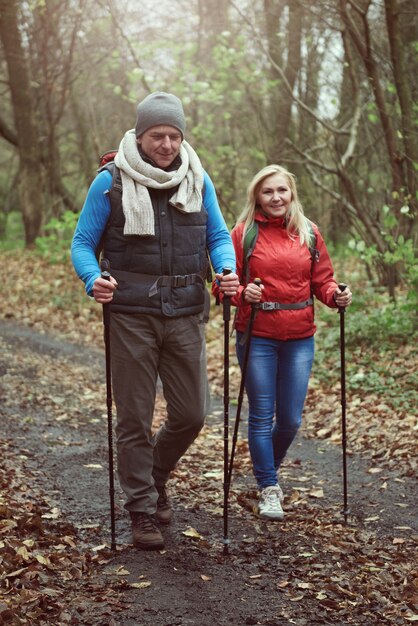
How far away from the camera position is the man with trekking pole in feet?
14.6

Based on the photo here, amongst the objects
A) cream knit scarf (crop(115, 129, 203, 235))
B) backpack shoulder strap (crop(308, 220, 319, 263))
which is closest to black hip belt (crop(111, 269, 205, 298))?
cream knit scarf (crop(115, 129, 203, 235))

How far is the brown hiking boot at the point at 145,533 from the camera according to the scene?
15.1 feet

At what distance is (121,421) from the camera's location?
4617mm

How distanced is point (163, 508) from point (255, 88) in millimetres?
13770

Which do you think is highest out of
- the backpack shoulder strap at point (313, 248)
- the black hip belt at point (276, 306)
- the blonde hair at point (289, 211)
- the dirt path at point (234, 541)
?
the blonde hair at point (289, 211)

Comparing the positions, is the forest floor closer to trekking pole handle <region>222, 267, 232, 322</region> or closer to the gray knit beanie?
trekking pole handle <region>222, 267, 232, 322</region>

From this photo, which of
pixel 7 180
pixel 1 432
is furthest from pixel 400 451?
pixel 7 180

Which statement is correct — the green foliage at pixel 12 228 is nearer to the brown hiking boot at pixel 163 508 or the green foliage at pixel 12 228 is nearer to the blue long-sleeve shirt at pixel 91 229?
the brown hiking boot at pixel 163 508

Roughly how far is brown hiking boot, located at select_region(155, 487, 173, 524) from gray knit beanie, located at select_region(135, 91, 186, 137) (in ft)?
7.66

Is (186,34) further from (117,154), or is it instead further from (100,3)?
(117,154)

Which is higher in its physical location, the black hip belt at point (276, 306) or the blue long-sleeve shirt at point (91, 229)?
the blue long-sleeve shirt at point (91, 229)

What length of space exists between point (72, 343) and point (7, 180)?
19.2 m

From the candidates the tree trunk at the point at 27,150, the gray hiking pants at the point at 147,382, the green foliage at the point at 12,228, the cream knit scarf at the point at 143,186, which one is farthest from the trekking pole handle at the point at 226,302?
the green foliage at the point at 12,228

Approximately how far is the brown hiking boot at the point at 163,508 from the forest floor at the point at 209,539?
104 millimetres
